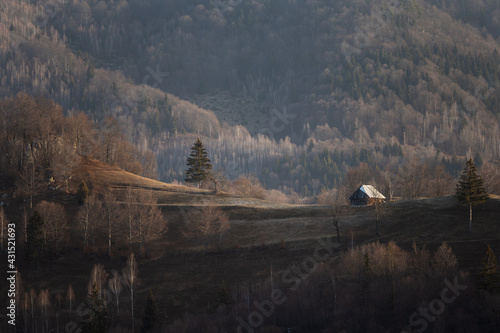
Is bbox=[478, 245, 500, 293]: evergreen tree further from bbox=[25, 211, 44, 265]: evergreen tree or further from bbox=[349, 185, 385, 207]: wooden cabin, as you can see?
bbox=[25, 211, 44, 265]: evergreen tree

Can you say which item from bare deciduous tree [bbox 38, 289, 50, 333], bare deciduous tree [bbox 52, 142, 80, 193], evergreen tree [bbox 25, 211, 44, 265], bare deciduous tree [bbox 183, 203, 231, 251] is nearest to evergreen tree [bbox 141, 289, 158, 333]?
bare deciduous tree [bbox 38, 289, 50, 333]

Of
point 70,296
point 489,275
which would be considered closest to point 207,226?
point 70,296

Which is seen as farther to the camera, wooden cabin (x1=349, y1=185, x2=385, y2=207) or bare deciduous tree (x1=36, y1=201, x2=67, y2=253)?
wooden cabin (x1=349, y1=185, x2=385, y2=207)

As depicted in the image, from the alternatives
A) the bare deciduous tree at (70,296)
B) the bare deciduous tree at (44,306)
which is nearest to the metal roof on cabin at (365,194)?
the bare deciduous tree at (70,296)

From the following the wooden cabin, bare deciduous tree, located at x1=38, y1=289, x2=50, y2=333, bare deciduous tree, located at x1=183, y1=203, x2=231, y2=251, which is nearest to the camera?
bare deciduous tree, located at x1=38, y1=289, x2=50, y2=333

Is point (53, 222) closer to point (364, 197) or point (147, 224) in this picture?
point (147, 224)

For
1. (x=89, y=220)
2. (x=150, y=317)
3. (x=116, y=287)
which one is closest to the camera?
(x=150, y=317)

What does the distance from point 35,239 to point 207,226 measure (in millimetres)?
31207

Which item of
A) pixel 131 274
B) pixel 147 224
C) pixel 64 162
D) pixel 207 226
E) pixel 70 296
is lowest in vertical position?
pixel 70 296

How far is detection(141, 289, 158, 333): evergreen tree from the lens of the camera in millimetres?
76625

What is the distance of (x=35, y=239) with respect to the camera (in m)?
90.4

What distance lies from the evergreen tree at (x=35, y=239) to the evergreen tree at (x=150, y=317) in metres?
24.5

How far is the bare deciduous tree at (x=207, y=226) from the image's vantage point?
102 metres

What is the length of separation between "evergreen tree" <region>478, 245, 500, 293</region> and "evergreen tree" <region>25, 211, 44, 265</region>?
71349 mm
